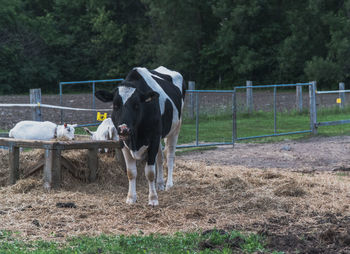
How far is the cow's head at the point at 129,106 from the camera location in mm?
6930

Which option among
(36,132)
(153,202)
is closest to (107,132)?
(36,132)

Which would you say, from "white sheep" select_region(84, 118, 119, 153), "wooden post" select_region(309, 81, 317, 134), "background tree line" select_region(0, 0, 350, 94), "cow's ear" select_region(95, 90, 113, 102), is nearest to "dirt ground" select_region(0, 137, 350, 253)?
"white sheep" select_region(84, 118, 119, 153)

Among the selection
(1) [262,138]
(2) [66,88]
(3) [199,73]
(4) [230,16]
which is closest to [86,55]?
(2) [66,88]

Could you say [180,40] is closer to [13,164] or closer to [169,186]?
[169,186]

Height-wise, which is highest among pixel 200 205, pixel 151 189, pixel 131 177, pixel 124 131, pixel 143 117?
pixel 143 117

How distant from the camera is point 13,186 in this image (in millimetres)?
8195

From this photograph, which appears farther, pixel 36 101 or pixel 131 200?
pixel 36 101

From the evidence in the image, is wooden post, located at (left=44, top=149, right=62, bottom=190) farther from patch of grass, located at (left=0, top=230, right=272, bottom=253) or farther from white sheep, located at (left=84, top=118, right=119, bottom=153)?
patch of grass, located at (left=0, top=230, right=272, bottom=253)

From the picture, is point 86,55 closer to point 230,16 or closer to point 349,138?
point 230,16

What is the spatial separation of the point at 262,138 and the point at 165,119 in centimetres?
875

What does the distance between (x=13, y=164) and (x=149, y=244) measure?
4.08 meters

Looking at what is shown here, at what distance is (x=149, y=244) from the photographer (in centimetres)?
525

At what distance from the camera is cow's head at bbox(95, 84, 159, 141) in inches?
273

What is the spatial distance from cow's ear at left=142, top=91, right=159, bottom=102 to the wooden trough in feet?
5.41
